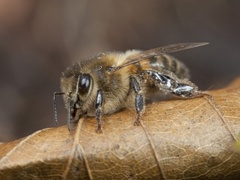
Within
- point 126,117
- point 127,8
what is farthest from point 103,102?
point 127,8

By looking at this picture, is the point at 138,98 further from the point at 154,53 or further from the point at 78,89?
the point at 154,53

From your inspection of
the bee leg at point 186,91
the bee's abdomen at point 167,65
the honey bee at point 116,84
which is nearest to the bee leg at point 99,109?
the honey bee at point 116,84

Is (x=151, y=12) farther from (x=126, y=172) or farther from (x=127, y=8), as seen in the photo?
(x=126, y=172)

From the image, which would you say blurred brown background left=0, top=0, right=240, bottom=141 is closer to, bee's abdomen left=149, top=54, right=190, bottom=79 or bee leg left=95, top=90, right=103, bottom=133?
bee's abdomen left=149, top=54, right=190, bottom=79

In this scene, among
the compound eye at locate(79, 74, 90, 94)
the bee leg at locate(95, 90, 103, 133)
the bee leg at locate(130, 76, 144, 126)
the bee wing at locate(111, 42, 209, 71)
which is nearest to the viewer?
the bee leg at locate(95, 90, 103, 133)

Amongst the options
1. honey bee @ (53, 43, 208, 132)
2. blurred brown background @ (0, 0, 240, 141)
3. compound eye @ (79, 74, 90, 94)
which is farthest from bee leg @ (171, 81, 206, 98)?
blurred brown background @ (0, 0, 240, 141)

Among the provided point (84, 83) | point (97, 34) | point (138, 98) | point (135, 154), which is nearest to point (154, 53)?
point (138, 98)

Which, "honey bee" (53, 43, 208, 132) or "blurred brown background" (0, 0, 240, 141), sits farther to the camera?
"blurred brown background" (0, 0, 240, 141)
